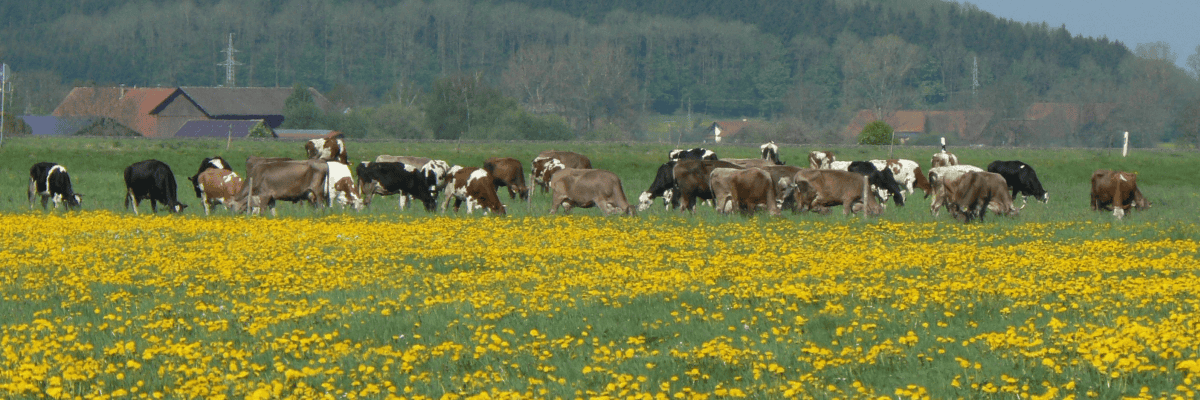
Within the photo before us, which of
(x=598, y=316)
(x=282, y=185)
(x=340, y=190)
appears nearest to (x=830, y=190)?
(x=340, y=190)

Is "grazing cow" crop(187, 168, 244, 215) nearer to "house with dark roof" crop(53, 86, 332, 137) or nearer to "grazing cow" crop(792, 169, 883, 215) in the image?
"grazing cow" crop(792, 169, 883, 215)

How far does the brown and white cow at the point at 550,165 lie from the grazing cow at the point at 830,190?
11.0 m

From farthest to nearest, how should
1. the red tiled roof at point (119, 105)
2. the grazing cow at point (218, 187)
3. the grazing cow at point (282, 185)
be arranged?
the red tiled roof at point (119, 105) → the grazing cow at point (218, 187) → the grazing cow at point (282, 185)

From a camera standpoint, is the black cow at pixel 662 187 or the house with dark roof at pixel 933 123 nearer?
the black cow at pixel 662 187

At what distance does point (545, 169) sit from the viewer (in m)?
40.3

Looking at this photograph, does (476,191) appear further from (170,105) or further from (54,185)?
(170,105)

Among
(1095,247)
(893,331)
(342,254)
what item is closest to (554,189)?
(342,254)

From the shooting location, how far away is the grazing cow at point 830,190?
99.5ft

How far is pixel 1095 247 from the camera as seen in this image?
2058 cm

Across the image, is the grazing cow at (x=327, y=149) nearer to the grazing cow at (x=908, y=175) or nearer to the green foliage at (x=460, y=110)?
the grazing cow at (x=908, y=175)

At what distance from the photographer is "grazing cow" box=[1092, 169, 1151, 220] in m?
31.6

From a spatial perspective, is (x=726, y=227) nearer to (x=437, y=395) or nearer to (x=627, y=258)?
(x=627, y=258)

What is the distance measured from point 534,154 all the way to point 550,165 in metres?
26.3

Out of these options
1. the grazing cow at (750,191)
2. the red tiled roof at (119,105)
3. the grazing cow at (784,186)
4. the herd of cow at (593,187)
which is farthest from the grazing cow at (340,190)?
the red tiled roof at (119,105)
